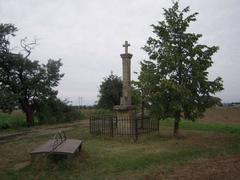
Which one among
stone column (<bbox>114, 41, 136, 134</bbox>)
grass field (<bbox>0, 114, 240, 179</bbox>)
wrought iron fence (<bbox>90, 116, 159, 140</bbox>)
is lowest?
grass field (<bbox>0, 114, 240, 179</bbox>)

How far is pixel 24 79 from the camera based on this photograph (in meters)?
28.6

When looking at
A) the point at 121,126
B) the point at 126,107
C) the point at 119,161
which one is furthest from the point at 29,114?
the point at 119,161

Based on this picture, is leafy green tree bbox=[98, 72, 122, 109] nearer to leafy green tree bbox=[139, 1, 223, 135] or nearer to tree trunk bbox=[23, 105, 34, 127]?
tree trunk bbox=[23, 105, 34, 127]

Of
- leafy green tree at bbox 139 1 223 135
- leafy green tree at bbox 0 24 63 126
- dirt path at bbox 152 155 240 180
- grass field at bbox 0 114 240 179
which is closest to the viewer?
dirt path at bbox 152 155 240 180

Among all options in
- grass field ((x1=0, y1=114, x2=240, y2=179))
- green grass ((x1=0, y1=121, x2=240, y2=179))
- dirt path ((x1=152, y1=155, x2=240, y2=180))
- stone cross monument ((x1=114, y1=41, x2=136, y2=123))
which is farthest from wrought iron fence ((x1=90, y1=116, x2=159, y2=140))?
dirt path ((x1=152, y1=155, x2=240, y2=180))

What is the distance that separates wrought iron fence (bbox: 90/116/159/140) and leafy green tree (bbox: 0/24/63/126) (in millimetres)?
10716

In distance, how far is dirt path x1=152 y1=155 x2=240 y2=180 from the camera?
714 cm

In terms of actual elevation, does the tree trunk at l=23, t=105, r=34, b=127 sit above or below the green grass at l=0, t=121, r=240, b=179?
above

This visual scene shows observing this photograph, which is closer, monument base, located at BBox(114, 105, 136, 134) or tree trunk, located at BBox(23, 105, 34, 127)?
monument base, located at BBox(114, 105, 136, 134)

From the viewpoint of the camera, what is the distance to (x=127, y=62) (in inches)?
677

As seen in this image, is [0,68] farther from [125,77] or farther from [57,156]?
[57,156]

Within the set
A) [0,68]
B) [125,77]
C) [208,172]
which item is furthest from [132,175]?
[0,68]

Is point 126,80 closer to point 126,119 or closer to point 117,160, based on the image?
point 126,119

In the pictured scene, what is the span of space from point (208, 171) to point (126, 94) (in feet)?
30.7
